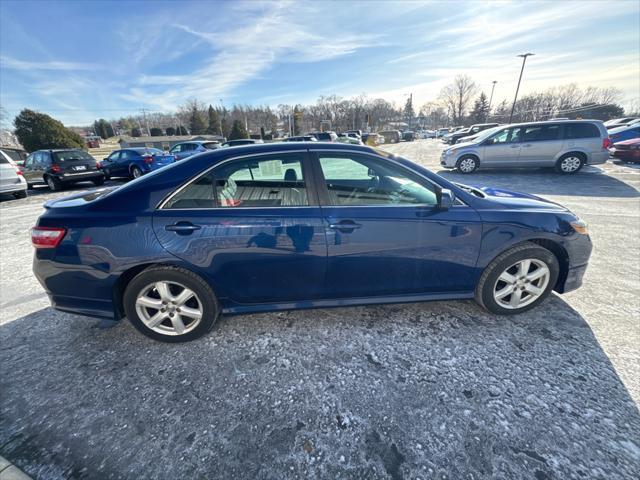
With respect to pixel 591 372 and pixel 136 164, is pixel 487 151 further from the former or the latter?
pixel 136 164

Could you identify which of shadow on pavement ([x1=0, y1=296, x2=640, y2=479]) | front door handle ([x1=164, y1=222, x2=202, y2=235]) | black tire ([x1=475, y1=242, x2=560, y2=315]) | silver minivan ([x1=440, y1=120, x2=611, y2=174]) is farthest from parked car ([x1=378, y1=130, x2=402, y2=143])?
front door handle ([x1=164, y1=222, x2=202, y2=235])

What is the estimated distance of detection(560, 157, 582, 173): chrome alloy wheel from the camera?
9.60 m

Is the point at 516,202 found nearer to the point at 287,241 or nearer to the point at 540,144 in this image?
the point at 287,241

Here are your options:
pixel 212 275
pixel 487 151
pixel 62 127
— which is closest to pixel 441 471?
pixel 212 275

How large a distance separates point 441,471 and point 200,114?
71.3m

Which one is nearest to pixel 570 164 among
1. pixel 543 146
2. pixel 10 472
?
pixel 543 146

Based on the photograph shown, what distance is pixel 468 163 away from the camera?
11.2 meters

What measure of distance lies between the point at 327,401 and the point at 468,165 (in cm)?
1163

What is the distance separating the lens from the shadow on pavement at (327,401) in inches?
62.9

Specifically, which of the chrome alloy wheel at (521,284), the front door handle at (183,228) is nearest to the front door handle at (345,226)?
the front door handle at (183,228)

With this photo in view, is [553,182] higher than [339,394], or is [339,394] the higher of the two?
[339,394]

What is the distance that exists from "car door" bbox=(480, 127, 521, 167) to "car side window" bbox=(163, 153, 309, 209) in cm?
1084

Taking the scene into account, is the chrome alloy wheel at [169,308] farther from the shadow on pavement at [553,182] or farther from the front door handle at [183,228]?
→ the shadow on pavement at [553,182]

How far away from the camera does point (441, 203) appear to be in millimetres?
2363
